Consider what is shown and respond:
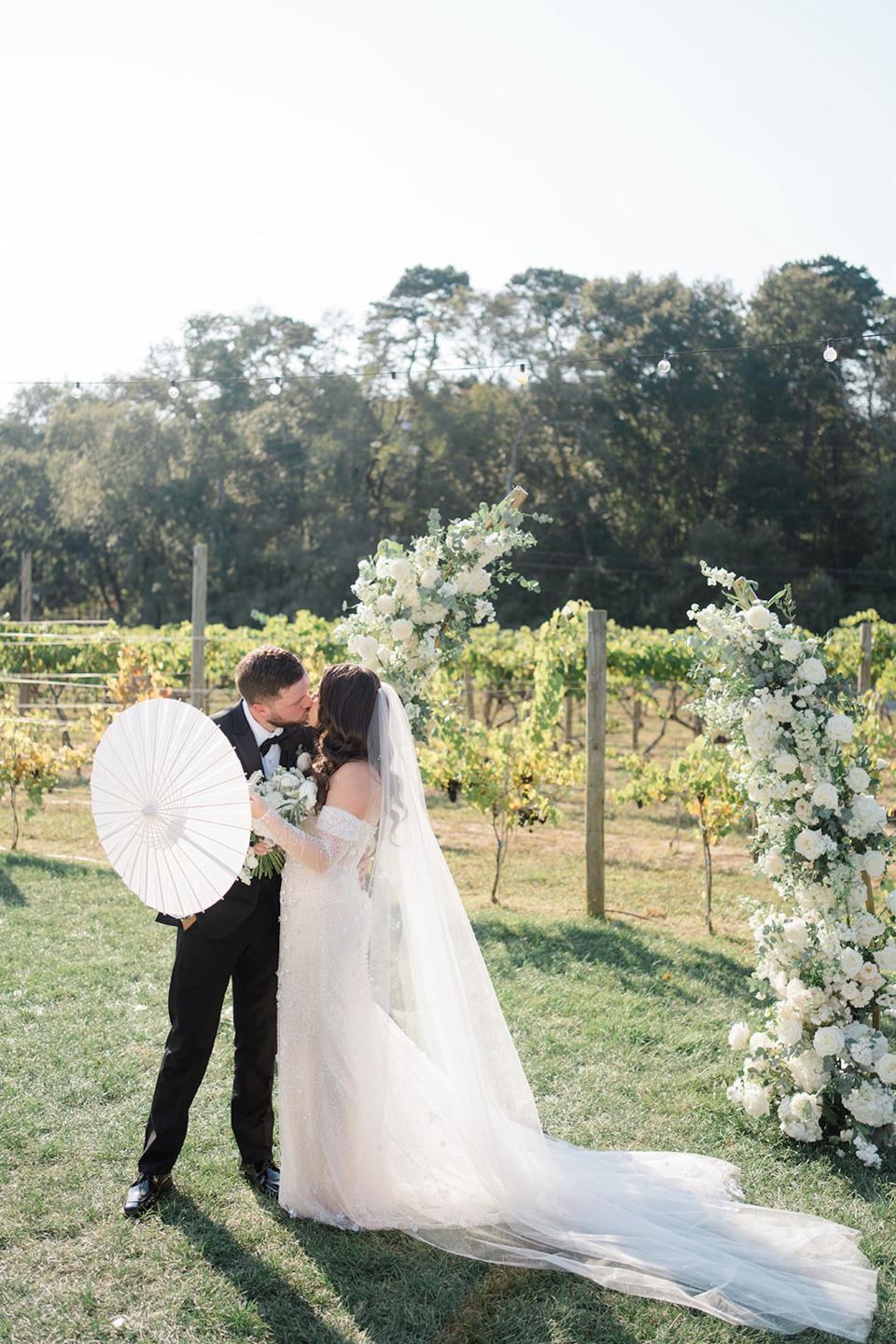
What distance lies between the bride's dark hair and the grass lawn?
4.52 ft

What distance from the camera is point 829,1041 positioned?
4203 millimetres

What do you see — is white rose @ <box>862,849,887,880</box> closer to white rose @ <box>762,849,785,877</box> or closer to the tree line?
white rose @ <box>762,849,785,877</box>

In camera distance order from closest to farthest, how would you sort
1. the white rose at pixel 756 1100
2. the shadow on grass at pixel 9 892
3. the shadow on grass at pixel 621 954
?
the white rose at pixel 756 1100
the shadow on grass at pixel 621 954
the shadow on grass at pixel 9 892

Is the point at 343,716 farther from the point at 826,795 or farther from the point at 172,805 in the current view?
the point at 826,795

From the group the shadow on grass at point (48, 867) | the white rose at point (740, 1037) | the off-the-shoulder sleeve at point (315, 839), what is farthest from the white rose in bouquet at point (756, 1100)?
the shadow on grass at point (48, 867)

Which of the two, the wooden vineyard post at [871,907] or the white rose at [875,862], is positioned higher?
the white rose at [875,862]

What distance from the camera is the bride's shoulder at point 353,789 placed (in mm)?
3611

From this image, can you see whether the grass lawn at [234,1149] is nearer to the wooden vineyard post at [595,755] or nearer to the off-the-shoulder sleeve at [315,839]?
the wooden vineyard post at [595,755]

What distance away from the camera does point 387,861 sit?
369 centimetres

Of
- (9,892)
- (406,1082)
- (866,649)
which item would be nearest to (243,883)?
(406,1082)

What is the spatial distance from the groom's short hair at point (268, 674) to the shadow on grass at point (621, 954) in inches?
130

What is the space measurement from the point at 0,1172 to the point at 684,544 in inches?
1217

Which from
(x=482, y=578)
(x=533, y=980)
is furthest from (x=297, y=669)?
(x=533, y=980)

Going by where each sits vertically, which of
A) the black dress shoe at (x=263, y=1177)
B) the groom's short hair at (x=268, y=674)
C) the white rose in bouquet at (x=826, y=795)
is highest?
the groom's short hair at (x=268, y=674)
